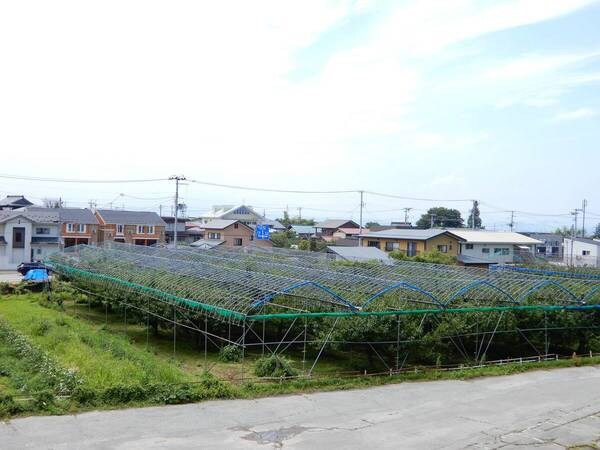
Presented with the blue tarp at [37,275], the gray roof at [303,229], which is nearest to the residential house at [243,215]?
the gray roof at [303,229]

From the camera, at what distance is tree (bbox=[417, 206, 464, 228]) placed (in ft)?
262

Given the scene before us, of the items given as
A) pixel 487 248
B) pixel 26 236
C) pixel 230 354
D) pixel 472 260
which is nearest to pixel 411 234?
pixel 472 260

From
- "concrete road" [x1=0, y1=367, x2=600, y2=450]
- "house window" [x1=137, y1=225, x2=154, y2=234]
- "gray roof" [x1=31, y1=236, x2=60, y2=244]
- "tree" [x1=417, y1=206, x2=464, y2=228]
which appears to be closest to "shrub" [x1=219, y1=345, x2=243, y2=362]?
"concrete road" [x1=0, y1=367, x2=600, y2=450]

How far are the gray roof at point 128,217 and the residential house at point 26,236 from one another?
6.13 m

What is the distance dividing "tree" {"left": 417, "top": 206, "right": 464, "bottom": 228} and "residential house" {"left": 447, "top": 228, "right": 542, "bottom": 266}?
111ft

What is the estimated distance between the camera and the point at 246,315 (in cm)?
1238

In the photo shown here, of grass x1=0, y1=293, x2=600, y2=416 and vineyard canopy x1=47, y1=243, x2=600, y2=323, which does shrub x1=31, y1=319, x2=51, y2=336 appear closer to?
grass x1=0, y1=293, x2=600, y2=416

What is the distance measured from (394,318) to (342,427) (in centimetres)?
445

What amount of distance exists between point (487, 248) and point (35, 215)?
34.2m

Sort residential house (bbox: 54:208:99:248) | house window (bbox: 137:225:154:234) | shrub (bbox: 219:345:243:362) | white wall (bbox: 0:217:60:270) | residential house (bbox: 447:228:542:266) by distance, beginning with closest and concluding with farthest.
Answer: shrub (bbox: 219:345:243:362)
white wall (bbox: 0:217:60:270)
residential house (bbox: 447:228:542:266)
residential house (bbox: 54:208:99:248)
house window (bbox: 137:225:154:234)

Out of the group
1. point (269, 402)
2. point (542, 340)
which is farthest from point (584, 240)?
point (269, 402)

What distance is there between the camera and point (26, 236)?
1604 inches

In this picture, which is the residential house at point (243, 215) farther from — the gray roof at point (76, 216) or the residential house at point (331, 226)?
the gray roof at point (76, 216)

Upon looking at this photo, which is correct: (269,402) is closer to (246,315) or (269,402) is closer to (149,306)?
(246,315)
